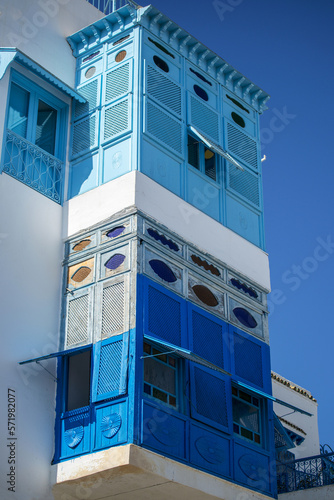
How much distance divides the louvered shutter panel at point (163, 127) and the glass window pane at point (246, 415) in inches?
177

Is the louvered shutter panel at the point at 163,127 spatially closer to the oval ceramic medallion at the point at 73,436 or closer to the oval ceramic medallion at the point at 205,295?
the oval ceramic medallion at the point at 205,295

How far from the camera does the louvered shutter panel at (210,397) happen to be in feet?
44.9

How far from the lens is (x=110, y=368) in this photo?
43.2 feet

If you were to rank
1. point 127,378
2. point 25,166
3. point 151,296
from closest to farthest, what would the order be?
point 127,378 < point 151,296 < point 25,166

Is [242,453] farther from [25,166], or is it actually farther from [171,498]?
[25,166]

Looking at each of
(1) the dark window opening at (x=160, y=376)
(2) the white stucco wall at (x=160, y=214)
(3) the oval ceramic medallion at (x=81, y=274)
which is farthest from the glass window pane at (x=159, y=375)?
(2) the white stucco wall at (x=160, y=214)

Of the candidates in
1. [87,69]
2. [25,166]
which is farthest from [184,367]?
[87,69]

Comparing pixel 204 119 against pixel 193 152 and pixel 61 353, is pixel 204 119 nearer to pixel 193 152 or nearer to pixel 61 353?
pixel 193 152

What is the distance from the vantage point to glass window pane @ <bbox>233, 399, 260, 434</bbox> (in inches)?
574

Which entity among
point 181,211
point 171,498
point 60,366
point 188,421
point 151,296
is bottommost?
point 171,498

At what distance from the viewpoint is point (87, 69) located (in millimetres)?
16844

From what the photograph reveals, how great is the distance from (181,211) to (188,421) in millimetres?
3697

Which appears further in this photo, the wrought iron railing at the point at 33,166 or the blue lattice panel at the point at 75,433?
the wrought iron railing at the point at 33,166

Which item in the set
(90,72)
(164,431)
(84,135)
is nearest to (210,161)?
(84,135)
